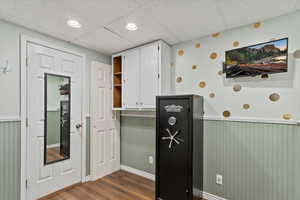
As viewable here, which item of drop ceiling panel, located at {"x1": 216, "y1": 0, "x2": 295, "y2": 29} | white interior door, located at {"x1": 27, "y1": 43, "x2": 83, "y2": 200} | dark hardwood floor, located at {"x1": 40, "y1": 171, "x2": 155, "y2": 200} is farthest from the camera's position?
dark hardwood floor, located at {"x1": 40, "y1": 171, "x2": 155, "y2": 200}

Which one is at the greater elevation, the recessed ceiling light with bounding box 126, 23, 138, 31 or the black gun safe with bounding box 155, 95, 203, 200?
the recessed ceiling light with bounding box 126, 23, 138, 31

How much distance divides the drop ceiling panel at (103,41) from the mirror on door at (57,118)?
0.71m

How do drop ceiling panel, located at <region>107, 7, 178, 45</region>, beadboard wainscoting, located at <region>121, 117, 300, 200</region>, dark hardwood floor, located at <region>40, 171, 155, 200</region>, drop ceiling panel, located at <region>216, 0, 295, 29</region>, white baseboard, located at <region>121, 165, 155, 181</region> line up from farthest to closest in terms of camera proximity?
white baseboard, located at <region>121, 165, 155, 181</region>
dark hardwood floor, located at <region>40, 171, 155, 200</region>
drop ceiling panel, located at <region>107, 7, 178, 45</region>
beadboard wainscoting, located at <region>121, 117, 300, 200</region>
drop ceiling panel, located at <region>216, 0, 295, 29</region>

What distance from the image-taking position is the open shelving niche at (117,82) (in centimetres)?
311

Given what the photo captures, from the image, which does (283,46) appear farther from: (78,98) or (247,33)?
(78,98)

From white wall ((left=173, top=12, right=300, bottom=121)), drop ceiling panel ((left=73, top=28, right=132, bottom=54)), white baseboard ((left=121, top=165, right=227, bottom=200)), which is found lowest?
white baseboard ((left=121, top=165, right=227, bottom=200))

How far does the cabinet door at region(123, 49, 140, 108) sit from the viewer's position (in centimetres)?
269

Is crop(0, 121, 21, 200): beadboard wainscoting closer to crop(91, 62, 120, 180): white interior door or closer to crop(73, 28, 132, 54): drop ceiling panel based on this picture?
crop(91, 62, 120, 180): white interior door

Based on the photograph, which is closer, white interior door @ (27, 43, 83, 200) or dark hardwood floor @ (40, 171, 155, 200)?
white interior door @ (27, 43, 83, 200)

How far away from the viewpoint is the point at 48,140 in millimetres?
2314

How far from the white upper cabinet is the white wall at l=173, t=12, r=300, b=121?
265mm

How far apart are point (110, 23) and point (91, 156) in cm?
231

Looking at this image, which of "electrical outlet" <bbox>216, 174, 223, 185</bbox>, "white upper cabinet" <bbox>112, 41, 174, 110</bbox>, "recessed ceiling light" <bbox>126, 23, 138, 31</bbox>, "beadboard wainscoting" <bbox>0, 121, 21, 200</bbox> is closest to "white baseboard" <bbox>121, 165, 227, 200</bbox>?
"electrical outlet" <bbox>216, 174, 223, 185</bbox>

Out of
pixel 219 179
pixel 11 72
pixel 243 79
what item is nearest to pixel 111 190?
pixel 219 179
